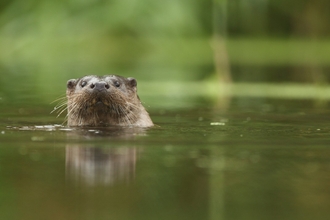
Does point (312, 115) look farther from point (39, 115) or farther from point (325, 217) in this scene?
A: point (325, 217)

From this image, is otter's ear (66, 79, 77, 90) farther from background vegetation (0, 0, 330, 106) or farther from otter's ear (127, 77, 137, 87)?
background vegetation (0, 0, 330, 106)

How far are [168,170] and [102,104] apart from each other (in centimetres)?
253

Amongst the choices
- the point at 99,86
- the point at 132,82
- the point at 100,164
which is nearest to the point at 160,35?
the point at 132,82

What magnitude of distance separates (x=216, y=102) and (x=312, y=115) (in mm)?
1959

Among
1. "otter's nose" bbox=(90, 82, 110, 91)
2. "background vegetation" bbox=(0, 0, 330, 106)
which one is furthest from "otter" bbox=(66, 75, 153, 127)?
"background vegetation" bbox=(0, 0, 330, 106)

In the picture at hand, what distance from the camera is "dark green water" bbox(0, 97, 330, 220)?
405 centimetres

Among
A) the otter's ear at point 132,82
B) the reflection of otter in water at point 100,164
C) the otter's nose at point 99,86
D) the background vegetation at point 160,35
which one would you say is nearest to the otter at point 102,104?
the otter's nose at point 99,86

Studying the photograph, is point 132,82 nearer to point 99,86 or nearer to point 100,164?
point 99,86

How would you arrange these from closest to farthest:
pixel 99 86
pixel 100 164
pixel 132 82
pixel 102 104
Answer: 1. pixel 100 164
2. pixel 99 86
3. pixel 102 104
4. pixel 132 82

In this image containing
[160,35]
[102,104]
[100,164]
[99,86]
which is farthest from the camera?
[160,35]

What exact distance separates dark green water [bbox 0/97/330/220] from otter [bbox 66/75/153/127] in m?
0.22

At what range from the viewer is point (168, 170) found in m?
5.13

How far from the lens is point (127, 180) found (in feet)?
15.5

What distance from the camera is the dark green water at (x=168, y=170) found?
Result: 13.3 ft
